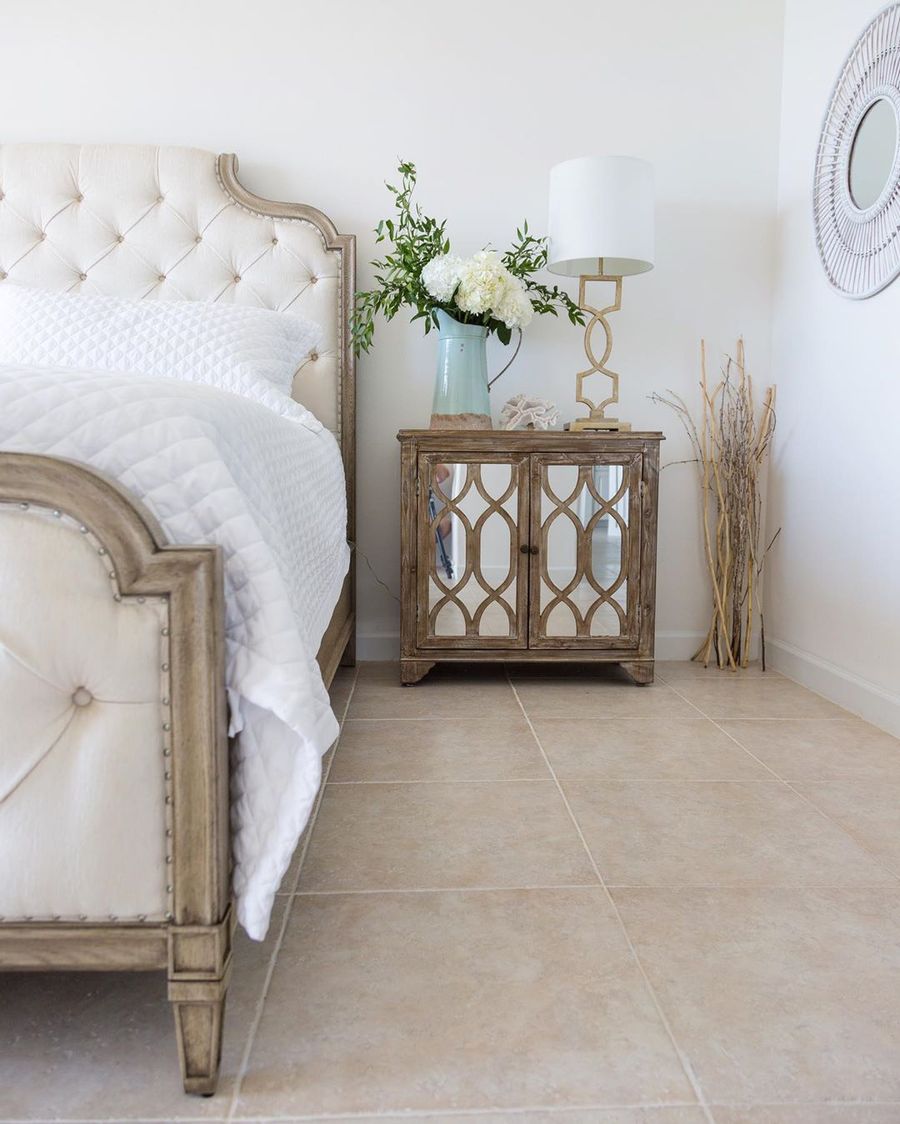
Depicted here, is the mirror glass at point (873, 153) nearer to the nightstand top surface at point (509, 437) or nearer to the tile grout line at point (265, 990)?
the nightstand top surface at point (509, 437)

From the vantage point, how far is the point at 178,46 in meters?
2.70

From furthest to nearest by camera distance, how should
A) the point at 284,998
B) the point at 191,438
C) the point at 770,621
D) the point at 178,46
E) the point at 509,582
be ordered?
the point at 770,621 → the point at 178,46 → the point at 509,582 → the point at 284,998 → the point at 191,438

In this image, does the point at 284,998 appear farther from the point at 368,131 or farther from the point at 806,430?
the point at 368,131

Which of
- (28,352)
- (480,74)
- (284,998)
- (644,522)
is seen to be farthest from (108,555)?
(480,74)

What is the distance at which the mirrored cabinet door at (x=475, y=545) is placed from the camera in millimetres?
2486

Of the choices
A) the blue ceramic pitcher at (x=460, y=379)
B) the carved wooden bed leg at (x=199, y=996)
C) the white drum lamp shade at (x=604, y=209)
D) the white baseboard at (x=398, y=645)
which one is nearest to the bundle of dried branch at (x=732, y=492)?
the white baseboard at (x=398, y=645)

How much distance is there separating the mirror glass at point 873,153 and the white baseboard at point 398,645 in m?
1.38

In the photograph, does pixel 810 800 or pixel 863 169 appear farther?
pixel 863 169

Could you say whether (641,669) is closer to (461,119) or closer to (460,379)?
(460,379)

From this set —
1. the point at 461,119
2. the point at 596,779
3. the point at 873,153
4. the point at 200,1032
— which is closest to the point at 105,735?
the point at 200,1032

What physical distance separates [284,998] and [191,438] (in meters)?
0.66

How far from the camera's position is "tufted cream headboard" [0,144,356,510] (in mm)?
2596

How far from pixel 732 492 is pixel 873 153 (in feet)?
3.32

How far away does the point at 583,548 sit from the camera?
98.7 inches
